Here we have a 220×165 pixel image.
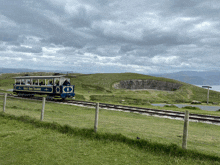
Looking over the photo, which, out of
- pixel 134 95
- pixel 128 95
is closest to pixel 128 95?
pixel 128 95

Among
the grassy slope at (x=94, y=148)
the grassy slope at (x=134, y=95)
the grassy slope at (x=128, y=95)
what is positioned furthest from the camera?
the grassy slope at (x=134, y=95)

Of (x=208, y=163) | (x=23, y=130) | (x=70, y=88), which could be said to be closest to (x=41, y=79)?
(x=70, y=88)

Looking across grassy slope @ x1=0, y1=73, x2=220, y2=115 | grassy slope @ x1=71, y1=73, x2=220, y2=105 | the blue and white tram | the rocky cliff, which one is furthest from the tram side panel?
the rocky cliff

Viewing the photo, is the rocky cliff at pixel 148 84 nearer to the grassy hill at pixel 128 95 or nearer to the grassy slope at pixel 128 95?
the grassy hill at pixel 128 95

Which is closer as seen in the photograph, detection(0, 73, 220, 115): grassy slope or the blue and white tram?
the blue and white tram

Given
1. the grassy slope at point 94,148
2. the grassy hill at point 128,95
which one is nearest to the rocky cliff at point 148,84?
the grassy hill at point 128,95

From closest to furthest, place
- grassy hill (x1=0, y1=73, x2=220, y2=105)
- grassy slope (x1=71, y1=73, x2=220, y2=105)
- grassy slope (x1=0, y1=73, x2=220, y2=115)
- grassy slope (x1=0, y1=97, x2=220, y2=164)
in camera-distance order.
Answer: grassy slope (x1=0, y1=97, x2=220, y2=164)
grassy slope (x1=0, y1=73, x2=220, y2=115)
grassy hill (x1=0, y1=73, x2=220, y2=105)
grassy slope (x1=71, y1=73, x2=220, y2=105)

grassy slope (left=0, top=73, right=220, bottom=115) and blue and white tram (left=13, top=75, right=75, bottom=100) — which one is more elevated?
blue and white tram (left=13, top=75, right=75, bottom=100)

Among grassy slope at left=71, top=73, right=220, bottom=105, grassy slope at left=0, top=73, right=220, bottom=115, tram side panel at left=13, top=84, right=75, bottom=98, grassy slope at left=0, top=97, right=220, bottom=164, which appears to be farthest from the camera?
grassy slope at left=71, top=73, right=220, bottom=105

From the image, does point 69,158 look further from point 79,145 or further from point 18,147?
point 18,147

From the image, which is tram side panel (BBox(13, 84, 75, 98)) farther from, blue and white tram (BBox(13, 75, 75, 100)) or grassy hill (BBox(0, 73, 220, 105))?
grassy hill (BBox(0, 73, 220, 105))

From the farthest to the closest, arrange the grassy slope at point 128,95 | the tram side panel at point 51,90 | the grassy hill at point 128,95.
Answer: the grassy hill at point 128,95, the grassy slope at point 128,95, the tram side panel at point 51,90

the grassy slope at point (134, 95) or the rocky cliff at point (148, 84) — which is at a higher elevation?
the rocky cliff at point (148, 84)

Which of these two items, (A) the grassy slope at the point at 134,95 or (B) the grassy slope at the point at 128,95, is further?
(A) the grassy slope at the point at 134,95
